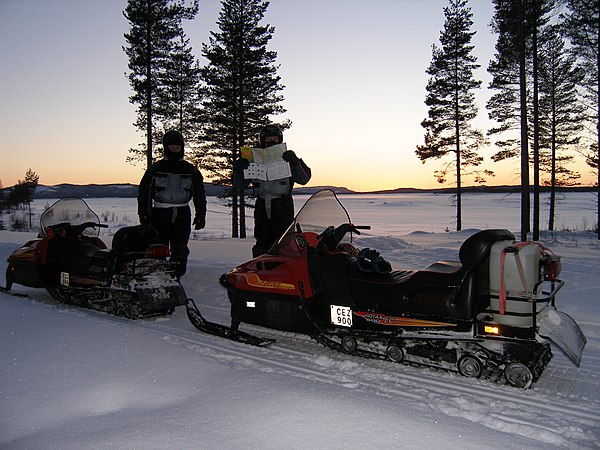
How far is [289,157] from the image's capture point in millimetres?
6000

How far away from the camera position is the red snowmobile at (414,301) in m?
3.35

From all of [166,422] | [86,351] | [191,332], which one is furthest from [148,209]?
[166,422]

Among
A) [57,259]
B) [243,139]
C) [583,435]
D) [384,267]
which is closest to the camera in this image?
[583,435]

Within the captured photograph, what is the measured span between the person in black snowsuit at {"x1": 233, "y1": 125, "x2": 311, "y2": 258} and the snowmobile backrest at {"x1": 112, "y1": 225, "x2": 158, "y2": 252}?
129 cm

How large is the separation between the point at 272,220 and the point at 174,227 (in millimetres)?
1474

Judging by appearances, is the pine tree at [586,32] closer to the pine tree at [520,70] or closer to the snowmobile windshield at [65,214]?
the pine tree at [520,70]

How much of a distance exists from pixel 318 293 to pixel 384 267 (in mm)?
670

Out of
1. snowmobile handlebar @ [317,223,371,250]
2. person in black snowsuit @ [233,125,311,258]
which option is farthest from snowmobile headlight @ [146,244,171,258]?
snowmobile handlebar @ [317,223,371,250]

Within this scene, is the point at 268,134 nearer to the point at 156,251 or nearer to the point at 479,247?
the point at 156,251

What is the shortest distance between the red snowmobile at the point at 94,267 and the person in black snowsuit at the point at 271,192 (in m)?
1.27

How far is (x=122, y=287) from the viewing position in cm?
552

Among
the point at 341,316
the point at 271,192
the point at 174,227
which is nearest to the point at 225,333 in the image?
the point at 341,316

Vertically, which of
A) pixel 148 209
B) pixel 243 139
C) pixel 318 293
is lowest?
pixel 318 293

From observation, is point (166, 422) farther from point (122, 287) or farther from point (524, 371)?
point (122, 287)
